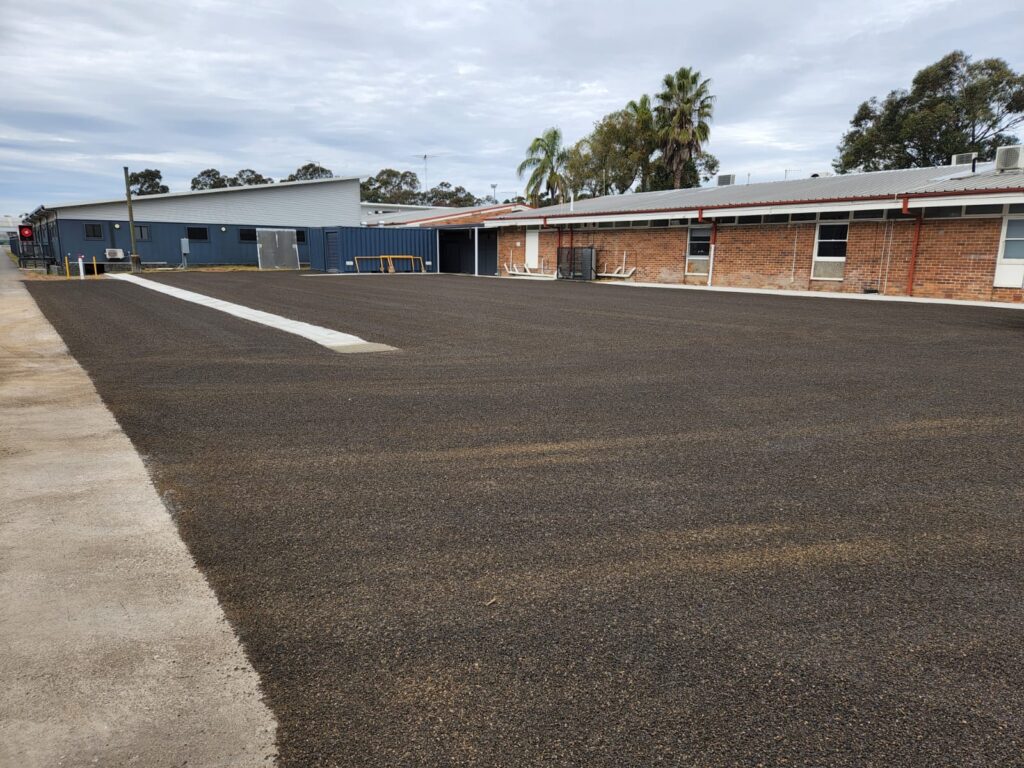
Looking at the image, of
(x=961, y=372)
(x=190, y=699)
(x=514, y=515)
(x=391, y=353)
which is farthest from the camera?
(x=391, y=353)

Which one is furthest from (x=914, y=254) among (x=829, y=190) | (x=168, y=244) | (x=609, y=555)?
(x=168, y=244)

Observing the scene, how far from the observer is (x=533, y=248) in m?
33.0

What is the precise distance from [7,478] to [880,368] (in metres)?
8.41

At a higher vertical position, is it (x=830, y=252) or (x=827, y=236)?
(x=827, y=236)

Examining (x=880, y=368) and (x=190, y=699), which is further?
(x=880, y=368)

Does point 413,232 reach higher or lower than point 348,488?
higher

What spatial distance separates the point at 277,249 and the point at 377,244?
8.07 m

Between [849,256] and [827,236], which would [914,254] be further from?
[827,236]

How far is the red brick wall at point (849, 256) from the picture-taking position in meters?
18.2

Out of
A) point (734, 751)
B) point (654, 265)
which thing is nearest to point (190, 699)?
point (734, 751)

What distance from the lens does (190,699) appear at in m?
2.18

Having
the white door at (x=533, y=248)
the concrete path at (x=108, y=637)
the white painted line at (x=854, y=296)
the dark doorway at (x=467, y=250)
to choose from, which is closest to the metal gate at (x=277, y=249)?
the dark doorway at (x=467, y=250)

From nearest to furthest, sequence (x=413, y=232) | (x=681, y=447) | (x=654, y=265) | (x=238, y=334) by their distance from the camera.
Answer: (x=681, y=447) < (x=238, y=334) < (x=654, y=265) < (x=413, y=232)

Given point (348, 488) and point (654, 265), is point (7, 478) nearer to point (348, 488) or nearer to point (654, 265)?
point (348, 488)
